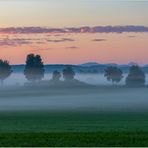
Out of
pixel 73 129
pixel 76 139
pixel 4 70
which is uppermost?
pixel 4 70

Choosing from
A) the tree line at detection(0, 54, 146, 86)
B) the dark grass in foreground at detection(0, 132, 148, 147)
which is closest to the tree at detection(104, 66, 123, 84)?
the tree line at detection(0, 54, 146, 86)

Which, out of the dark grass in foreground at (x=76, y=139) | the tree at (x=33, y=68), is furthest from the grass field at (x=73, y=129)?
the tree at (x=33, y=68)

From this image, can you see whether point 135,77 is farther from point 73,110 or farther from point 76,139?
point 76,139

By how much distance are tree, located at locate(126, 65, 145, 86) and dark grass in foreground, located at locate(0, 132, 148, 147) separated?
2.98 meters

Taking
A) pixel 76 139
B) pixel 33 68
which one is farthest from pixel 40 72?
pixel 76 139

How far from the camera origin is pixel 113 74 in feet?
41.1

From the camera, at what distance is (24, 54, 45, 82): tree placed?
40.0ft

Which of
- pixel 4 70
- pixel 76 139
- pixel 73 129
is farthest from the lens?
pixel 4 70

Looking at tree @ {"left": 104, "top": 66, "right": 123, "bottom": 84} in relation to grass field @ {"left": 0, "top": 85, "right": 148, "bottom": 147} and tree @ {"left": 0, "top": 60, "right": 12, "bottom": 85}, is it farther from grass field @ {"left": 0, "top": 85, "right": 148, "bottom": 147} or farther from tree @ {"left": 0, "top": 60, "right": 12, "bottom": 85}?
tree @ {"left": 0, "top": 60, "right": 12, "bottom": 85}

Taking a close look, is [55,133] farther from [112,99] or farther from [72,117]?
[112,99]

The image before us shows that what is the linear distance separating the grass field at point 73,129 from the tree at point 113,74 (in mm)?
1079

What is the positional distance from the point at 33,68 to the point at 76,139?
3.44 meters

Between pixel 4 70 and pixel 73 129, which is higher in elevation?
pixel 4 70

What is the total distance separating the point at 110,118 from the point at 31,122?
2123 mm
